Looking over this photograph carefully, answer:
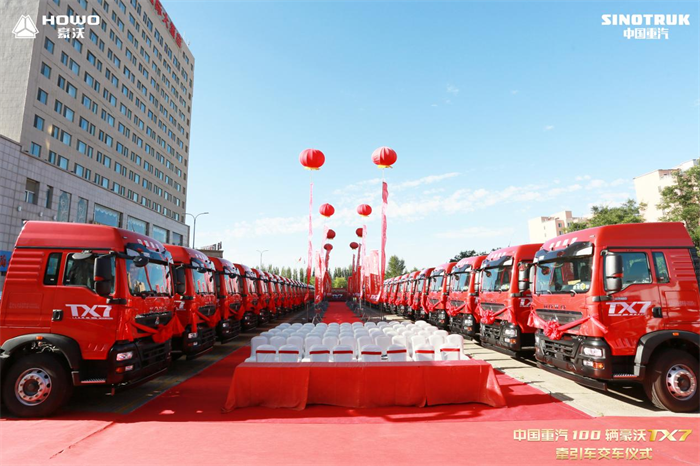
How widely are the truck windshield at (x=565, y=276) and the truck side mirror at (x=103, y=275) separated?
25.7 feet

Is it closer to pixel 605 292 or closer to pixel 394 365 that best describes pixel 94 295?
A: pixel 394 365

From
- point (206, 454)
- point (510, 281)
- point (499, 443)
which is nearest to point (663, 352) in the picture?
point (499, 443)

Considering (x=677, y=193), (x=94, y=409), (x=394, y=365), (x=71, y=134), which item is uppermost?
(x=71, y=134)

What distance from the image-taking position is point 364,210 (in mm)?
24203

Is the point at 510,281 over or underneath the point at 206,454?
over

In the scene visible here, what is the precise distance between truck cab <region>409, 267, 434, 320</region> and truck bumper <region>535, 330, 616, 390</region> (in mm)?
12175

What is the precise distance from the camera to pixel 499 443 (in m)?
4.59

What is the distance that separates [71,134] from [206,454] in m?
37.3

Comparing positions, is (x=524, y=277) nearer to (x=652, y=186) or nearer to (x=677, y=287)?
(x=677, y=287)

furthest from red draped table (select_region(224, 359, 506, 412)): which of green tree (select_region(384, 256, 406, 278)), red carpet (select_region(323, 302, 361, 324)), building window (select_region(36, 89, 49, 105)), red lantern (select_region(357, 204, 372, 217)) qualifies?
green tree (select_region(384, 256, 406, 278))

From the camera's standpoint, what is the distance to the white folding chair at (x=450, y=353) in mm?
6902

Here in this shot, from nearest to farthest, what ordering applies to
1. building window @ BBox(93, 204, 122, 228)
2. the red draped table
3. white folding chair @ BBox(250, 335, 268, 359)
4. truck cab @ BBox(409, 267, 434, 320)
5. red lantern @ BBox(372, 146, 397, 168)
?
the red draped table → white folding chair @ BBox(250, 335, 268, 359) → red lantern @ BBox(372, 146, 397, 168) → truck cab @ BBox(409, 267, 434, 320) → building window @ BBox(93, 204, 122, 228)

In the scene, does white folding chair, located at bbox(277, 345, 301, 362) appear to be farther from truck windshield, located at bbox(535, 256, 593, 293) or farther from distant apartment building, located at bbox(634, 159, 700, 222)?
distant apartment building, located at bbox(634, 159, 700, 222)

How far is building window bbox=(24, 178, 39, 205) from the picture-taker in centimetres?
2408
